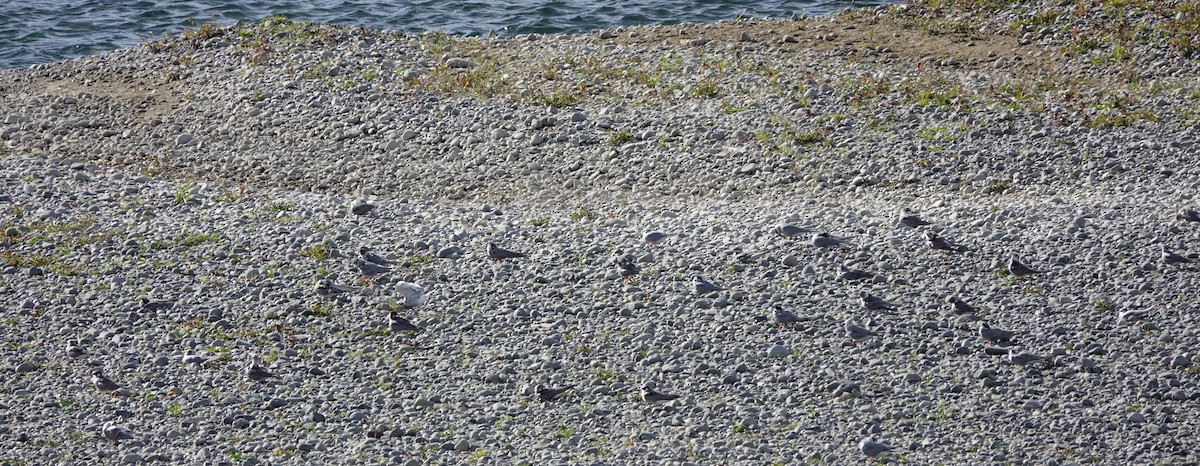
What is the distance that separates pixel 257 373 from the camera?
9.16 metres

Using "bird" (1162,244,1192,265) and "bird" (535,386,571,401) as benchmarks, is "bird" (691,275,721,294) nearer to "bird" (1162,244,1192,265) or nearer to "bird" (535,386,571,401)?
"bird" (535,386,571,401)

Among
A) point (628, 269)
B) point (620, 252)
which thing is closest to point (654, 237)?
point (620, 252)

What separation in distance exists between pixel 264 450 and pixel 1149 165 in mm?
9759

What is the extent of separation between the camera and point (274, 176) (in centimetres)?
1417

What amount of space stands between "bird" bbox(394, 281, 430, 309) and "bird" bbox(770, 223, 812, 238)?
11.4ft

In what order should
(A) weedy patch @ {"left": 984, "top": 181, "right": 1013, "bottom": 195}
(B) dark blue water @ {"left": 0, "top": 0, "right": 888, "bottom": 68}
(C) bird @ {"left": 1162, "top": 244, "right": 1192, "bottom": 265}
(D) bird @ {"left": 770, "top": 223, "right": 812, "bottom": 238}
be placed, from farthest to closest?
(B) dark blue water @ {"left": 0, "top": 0, "right": 888, "bottom": 68}
(A) weedy patch @ {"left": 984, "top": 181, "right": 1013, "bottom": 195}
(D) bird @ {"left": 770, "top": 223, "right": 812, "bottom": 238}
(C) bird @ {"left": 1162, "top": 244, "right": 1192, "bottom": 265}

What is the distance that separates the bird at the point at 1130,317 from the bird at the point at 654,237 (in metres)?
4.16

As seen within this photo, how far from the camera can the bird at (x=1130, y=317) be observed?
30.0 feet

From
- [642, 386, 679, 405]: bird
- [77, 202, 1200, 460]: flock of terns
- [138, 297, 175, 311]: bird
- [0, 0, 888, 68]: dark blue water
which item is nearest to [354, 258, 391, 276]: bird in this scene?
[77, 202, 1200, 460]: flock of terns

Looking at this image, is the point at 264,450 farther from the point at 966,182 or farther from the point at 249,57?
the point at 249,57

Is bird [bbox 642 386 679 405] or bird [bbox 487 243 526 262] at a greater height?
bird [bbox 487 243 526 262]

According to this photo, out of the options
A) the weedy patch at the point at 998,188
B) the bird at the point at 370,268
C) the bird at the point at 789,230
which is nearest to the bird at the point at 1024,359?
the bird at the point at 789,230

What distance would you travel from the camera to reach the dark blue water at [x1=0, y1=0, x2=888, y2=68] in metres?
22.0

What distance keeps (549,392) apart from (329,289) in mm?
2870
